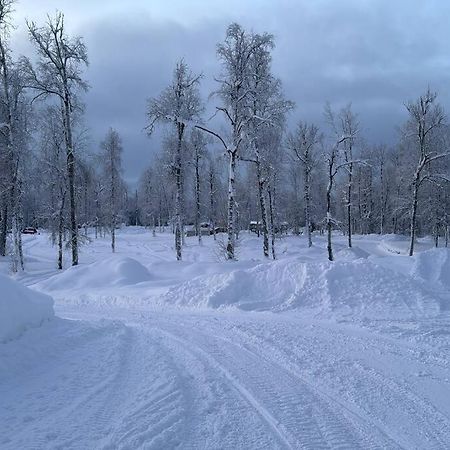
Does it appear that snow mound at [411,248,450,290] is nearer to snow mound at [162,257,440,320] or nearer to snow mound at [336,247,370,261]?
snow mound at [162,257,440,320]

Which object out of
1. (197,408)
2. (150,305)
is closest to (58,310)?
(150,305)

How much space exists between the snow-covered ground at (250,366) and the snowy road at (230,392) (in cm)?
2

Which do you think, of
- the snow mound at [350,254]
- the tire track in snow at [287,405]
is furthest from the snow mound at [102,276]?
the snow mound at [350,254]

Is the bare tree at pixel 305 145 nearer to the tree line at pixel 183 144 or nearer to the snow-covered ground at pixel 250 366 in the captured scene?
the tree line at pixel 183 144

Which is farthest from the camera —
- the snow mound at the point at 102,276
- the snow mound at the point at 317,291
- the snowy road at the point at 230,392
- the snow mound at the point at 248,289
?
the snow mound at the point at 102,276

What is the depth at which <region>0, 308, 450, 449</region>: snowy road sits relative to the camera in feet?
15.7

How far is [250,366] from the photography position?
745 centimetres

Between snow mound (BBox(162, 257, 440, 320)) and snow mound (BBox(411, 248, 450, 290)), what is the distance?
1.36 metres

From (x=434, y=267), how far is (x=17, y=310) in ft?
41.2

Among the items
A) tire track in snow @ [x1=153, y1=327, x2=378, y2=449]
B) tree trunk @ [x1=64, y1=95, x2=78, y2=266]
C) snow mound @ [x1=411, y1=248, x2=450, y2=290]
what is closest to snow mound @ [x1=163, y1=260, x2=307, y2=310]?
snow mound @ [x1=411, y1=248, x2=450, y2=290]

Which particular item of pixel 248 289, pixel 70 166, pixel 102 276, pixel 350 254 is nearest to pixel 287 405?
pixel 248 289

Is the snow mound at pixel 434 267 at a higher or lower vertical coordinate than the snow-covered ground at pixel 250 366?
higher

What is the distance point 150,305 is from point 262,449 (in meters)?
10.6

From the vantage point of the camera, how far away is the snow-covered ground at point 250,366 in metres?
4.90
